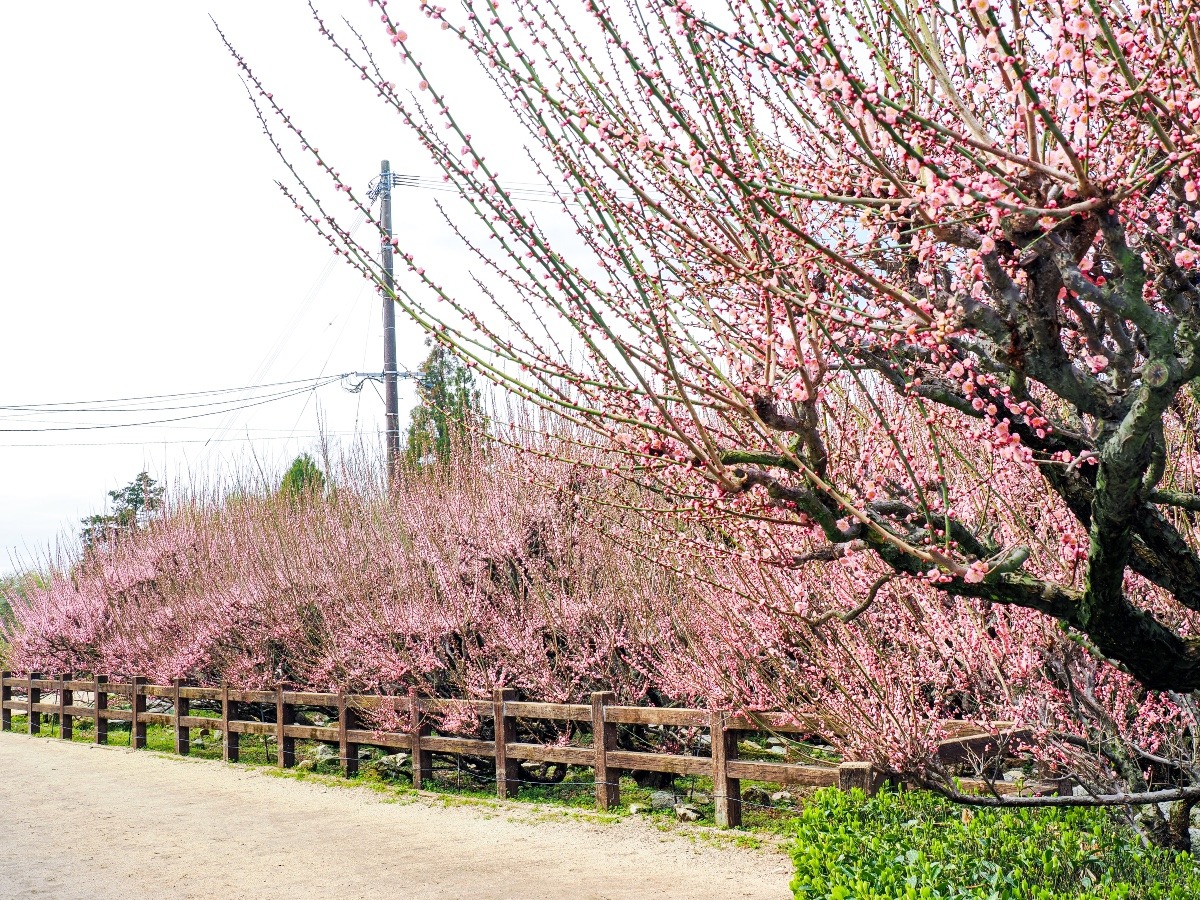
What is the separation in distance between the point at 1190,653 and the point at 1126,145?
1.63 m

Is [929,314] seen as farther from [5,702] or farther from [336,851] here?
[5,702]

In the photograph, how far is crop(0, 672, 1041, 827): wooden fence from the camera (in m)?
8.20

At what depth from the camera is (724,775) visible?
29.1 ft

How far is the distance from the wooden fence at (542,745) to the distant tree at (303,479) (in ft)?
13.6

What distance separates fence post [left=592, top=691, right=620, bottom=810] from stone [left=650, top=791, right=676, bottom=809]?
34cm

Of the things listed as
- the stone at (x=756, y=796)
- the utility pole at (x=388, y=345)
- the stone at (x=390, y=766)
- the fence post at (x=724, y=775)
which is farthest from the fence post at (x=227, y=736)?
the fence post at (x=724, y=775)

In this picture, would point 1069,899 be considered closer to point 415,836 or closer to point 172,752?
point 415,836

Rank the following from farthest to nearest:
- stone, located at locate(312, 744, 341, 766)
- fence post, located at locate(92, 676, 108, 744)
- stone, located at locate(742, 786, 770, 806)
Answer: fence post, located at locate(92, 676, 108, 744) → stone, located at locate(312, 744, 341, 766) → stone, located at locate(742, 786, 770, 806)

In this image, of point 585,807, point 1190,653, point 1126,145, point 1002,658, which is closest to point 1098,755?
point 1002,658

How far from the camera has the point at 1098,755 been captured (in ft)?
16.0

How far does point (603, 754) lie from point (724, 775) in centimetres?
145

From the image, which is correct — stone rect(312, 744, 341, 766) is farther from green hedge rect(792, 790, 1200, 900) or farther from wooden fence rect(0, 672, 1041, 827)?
green hedge rect(792, 790, 1200, 900)

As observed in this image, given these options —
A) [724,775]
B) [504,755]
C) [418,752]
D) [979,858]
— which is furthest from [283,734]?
[979,858]

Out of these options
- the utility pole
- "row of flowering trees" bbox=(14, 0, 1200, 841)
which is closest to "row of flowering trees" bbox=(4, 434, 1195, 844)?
"row of flowering trees" bbox=(14, 0, 1200, 841)
